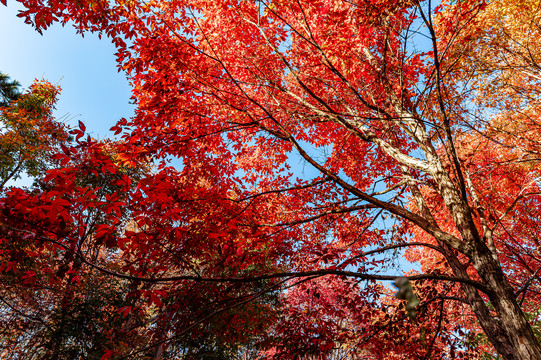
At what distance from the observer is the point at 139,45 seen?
14.9 feet

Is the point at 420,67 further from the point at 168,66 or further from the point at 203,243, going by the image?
the point at 203,243

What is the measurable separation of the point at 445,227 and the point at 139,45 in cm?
978

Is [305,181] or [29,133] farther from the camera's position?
[29,133]

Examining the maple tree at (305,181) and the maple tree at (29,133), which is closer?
the maple tree at (305,181)

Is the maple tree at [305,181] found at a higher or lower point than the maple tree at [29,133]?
lower

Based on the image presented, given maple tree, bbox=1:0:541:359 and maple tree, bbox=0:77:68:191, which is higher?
maple tree, bbox=0:77:68:191

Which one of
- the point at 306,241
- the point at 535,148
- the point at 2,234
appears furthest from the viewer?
the point at 535,148

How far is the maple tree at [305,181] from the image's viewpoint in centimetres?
255

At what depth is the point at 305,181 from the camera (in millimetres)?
4914

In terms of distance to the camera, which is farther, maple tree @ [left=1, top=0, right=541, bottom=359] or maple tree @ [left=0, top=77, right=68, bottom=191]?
maple tree @ [left=0, top=77, right=68, bottom=191]

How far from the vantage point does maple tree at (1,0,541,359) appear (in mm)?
2549

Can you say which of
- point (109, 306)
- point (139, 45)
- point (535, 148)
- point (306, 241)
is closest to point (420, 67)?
point (535, 148)

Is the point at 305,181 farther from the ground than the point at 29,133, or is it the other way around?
the point at 29,133

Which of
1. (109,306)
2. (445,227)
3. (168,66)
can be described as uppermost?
(168,66)
